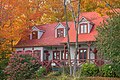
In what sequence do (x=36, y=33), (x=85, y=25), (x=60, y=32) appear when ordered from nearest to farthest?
(x=85, y=25), (x=60, y=32), (x=36, y=33)

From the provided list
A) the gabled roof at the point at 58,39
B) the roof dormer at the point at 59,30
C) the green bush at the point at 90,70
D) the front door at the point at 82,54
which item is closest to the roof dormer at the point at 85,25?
the gabled roof at the point at 58,39

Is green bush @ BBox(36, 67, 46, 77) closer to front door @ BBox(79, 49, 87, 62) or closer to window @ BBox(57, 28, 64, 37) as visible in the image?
front door @ BBox(79, 49, 87, 62)

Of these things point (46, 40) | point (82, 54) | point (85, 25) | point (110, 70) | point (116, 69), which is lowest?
point (110, 70)

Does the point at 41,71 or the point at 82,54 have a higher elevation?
the point at 82,54

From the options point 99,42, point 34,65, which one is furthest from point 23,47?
point 99,42

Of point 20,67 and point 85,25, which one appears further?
point 85,25

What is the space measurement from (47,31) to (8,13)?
25.9 feet

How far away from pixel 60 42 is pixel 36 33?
17.8ft

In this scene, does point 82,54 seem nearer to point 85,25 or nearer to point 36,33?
point 85,25

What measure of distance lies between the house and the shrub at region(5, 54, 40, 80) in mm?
5517

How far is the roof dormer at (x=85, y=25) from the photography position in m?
30.9

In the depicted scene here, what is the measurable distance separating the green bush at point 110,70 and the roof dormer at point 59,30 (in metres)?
11.0

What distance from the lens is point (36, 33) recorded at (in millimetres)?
36750

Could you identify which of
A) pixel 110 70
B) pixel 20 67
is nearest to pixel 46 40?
pixel 20 67
